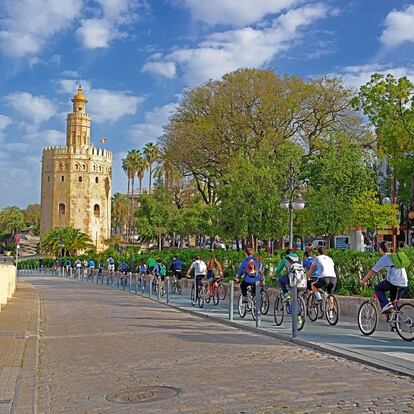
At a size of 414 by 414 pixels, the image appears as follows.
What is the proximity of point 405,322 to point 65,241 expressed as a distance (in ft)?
281

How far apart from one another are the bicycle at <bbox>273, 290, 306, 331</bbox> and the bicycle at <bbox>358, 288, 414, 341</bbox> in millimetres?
1345

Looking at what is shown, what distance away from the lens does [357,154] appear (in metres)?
31.5

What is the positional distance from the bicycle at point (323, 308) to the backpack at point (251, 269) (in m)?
1.52

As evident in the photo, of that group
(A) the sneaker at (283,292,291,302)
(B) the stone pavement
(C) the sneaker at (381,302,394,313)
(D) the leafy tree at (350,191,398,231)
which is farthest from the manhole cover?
(D) the leafy tree at (350,191,398,231)

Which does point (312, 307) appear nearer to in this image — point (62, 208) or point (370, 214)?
point (370, 214)

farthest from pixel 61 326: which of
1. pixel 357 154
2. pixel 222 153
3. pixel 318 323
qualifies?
pixel 222 153

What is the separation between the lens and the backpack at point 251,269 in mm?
15453

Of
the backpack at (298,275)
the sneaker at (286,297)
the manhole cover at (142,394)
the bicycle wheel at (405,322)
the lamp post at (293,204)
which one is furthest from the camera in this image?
the sneaker at (286,297)

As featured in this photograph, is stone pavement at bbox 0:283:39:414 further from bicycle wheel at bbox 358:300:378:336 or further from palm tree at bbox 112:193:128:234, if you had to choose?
palm tree at bbox 112:193:128:234

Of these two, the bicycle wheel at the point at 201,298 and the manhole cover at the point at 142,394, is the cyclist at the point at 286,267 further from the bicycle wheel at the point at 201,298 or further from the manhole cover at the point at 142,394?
the manhole cover at the point at 142,394

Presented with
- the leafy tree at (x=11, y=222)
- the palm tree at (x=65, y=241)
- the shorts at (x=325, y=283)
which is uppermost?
the leafy tree at (x=11, y=222)

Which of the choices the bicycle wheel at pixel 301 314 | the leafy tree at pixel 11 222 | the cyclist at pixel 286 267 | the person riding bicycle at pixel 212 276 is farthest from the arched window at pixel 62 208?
the bicycle wheel at pixel 301 314

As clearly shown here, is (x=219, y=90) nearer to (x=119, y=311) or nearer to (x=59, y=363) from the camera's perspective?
(x=119, y=311)

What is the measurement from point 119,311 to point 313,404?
1376cm
